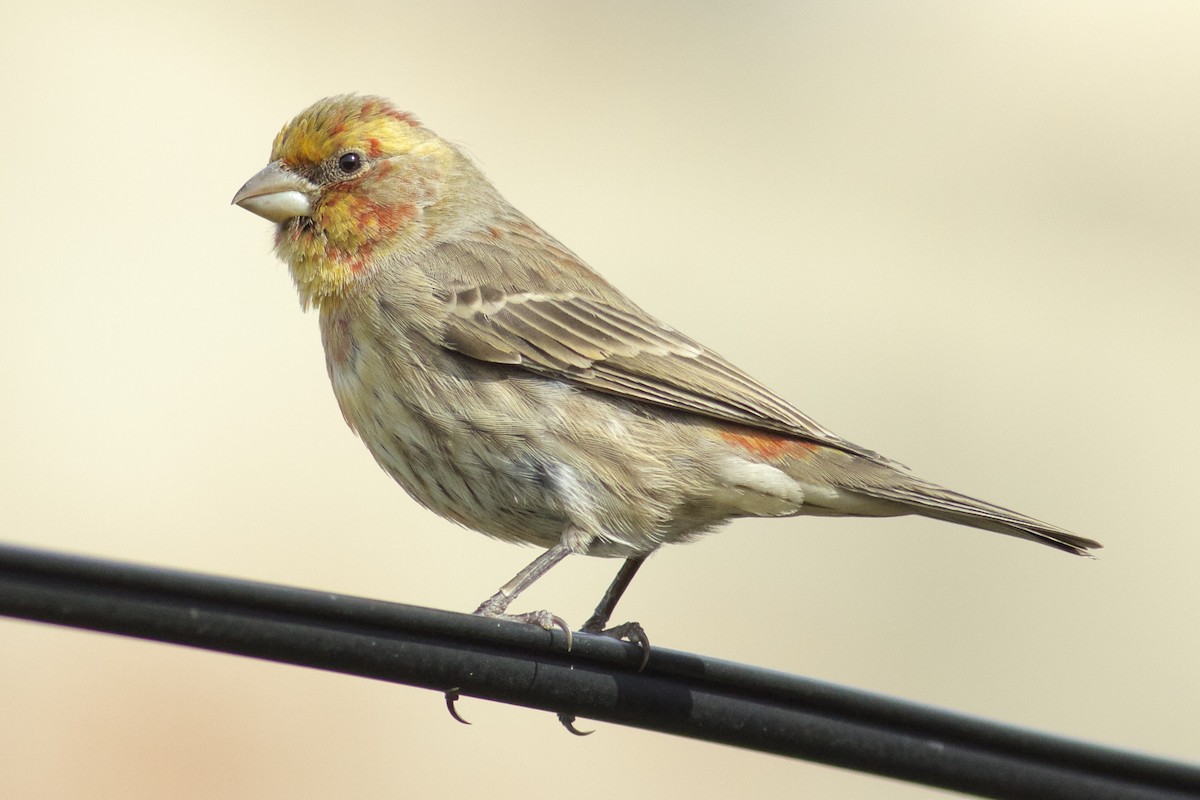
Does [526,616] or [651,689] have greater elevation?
[651,689]

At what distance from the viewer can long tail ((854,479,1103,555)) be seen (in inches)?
177

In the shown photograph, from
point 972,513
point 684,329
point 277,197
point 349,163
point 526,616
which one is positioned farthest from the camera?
point 684,329

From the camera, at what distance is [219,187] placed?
40.1 feet

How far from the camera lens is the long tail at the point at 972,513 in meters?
4.50

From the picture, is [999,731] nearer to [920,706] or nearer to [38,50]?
[920,706]

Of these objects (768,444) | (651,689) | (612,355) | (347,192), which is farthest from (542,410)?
(651,689)

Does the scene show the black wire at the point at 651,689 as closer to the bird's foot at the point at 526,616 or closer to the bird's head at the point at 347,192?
the bird's foot at the point at 526,616

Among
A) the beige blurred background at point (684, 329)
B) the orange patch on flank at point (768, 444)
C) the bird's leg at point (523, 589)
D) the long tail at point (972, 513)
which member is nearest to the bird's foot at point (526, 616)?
the bird's leg at point (523, 589)

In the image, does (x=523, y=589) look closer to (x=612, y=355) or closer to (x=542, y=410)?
(x=542, y=410)

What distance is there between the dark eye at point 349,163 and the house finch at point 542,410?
1.7 inches

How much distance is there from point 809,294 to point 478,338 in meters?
8.89

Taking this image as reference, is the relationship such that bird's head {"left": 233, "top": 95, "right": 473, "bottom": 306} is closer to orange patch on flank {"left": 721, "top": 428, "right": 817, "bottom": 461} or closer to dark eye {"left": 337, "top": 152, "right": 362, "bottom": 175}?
dark eye {"left": 337, "top": 152, "right": 362, "bottom": 175}

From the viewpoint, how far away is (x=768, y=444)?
515 cm

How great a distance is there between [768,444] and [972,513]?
2.35 ft
